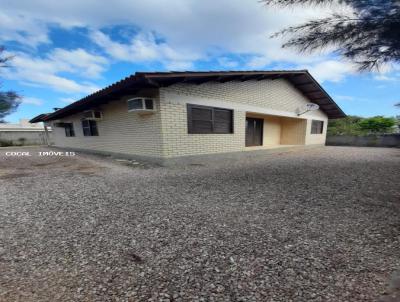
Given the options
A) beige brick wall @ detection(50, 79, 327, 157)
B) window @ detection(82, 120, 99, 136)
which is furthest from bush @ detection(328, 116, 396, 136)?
window @ detection(82, 120, 99, 136)

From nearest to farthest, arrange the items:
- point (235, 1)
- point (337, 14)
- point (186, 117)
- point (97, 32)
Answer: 1. point (337, 14)
2. point (235, 1)
3. point (186, 117)
4. point (97, 32)

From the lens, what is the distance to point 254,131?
520 inches

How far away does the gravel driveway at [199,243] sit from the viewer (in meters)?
1.63

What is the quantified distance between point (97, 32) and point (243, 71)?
6636 millimetres

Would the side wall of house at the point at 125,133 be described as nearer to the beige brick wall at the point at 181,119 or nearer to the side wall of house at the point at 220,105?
the beige brick wall at the point at 181,119

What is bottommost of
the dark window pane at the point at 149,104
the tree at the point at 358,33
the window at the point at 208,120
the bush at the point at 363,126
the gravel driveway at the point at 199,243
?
the gravel driveway at the point at 199,243

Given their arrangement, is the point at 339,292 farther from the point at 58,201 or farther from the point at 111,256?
the point at 58,201

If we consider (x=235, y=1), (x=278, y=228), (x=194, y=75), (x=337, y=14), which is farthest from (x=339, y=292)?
(x=194, y=75)

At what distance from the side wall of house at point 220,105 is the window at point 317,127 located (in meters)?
3.02

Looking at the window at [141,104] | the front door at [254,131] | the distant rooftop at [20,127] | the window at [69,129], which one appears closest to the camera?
the window at [141,104]

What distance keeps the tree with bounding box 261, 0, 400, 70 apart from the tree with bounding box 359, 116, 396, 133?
63.7ft

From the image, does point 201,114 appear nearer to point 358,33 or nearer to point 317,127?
point 358,33

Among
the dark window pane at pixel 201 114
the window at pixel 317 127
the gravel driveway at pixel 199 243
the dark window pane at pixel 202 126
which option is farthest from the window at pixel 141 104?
the window at pixel 317 127

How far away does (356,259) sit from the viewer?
2.00 m
